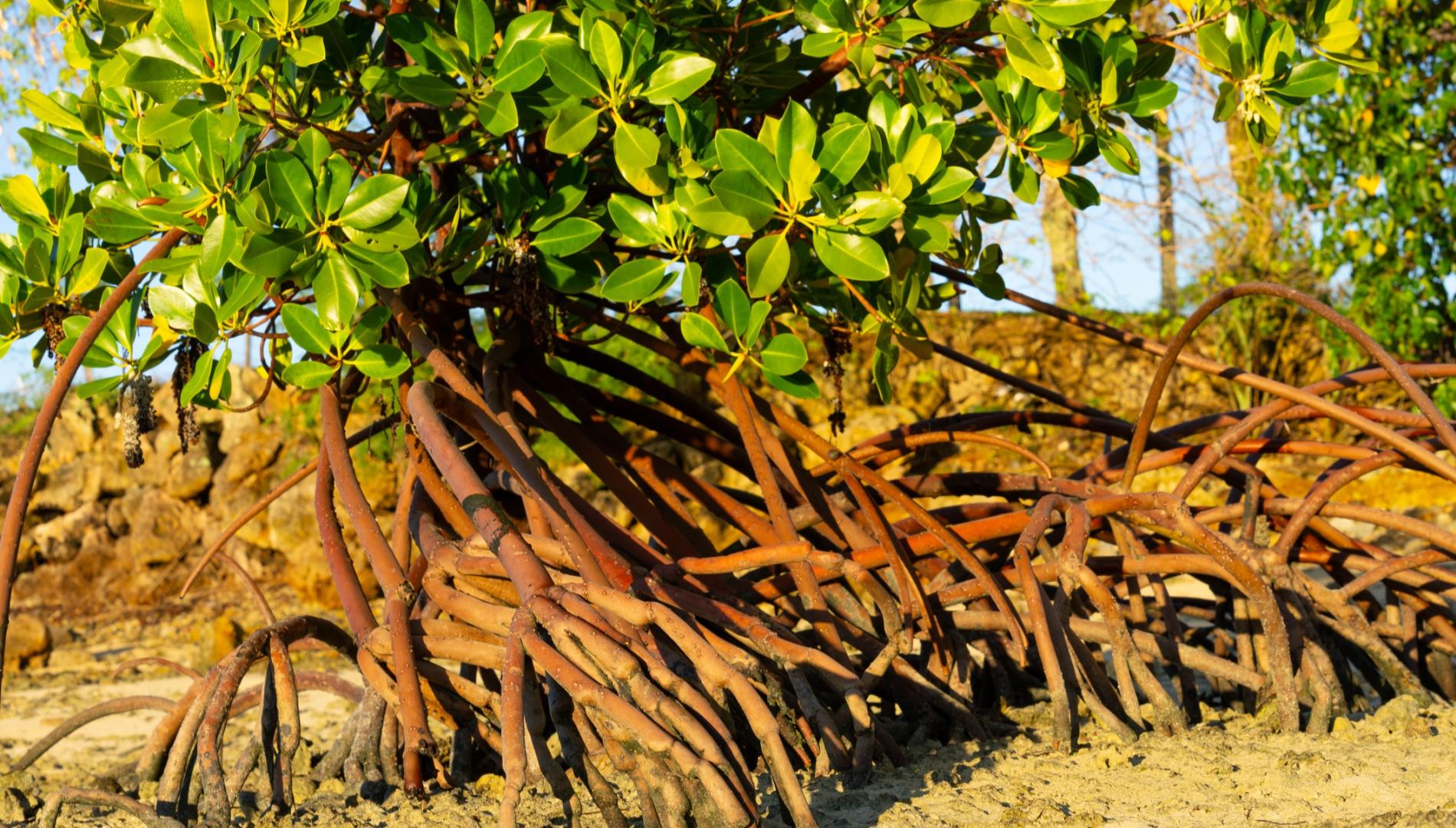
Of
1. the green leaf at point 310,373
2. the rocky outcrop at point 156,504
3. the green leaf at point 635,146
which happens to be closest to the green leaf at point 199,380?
the green leaf at point 310,373

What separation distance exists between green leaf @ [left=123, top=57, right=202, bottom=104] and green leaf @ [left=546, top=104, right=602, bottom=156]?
499 millimetres

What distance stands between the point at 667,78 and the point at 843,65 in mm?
509

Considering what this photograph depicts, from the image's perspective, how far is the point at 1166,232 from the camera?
11.0 m

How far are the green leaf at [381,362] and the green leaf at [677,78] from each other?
613 mm

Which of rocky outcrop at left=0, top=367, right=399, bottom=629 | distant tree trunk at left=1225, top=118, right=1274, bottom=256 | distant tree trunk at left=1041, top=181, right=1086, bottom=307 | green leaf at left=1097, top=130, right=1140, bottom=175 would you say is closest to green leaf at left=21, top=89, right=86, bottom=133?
green leaf at left=1097, top=130, right=1140, bottom=175

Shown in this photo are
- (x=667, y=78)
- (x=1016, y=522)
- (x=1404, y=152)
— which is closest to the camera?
(x=667, y=78)

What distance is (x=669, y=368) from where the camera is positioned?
23.3 ft

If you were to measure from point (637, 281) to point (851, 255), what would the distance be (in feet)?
1.29

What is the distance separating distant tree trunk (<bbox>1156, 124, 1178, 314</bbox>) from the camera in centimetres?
1070

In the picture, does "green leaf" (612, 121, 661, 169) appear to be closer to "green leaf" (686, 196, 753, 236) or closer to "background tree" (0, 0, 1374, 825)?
"background tree" (0, 0, 1374, 825)

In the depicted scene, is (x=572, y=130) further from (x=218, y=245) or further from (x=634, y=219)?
(x=218, y=245)

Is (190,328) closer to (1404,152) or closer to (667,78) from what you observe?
(667,78)

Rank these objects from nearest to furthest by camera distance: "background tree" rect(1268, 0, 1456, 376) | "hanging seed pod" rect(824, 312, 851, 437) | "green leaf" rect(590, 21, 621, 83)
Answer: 1. "green leaf" rect(590, 21, 621, 83)
2. "hanging seed pod" rect(824, 312, 851, 437)
3. "background tree" rect(1268, 0, 1456, 376)

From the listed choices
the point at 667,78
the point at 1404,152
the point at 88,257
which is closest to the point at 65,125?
the point at 88,257
